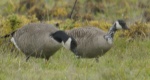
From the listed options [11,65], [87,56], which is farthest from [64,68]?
[87,56]

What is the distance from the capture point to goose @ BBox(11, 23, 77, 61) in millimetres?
9609

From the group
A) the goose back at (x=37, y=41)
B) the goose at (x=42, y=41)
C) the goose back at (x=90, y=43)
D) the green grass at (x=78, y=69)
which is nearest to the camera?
the green grass at (x=78, y=69)

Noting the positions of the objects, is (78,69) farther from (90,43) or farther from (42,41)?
(90,43)

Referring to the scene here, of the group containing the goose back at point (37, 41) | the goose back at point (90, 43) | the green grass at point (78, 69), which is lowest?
the goose back at point (90, 43)

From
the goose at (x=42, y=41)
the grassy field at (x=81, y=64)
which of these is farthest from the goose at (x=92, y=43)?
the goose at (x=42, y=41)

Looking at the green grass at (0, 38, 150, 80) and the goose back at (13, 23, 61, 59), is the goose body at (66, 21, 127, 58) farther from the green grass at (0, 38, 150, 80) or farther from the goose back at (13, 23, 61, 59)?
the goose back at (13, 23, 61, 59)

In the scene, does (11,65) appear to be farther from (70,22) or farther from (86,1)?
(86,1)

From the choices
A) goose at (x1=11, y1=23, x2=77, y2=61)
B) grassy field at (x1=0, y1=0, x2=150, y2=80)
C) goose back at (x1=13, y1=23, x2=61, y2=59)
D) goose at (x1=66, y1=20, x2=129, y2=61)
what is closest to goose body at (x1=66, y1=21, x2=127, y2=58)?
goose at (x1=66, y1=20, x2=129, y2=61)

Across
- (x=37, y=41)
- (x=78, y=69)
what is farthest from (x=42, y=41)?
(x=78, y=69)

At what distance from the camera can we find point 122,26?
35.2 feet

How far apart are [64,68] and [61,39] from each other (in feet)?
3.35

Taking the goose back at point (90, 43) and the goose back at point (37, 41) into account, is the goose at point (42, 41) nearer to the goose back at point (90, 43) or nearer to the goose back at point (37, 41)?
the goose back at point (37, 41)

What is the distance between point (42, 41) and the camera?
9773 millimetres

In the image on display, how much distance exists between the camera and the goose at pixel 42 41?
9609mm
